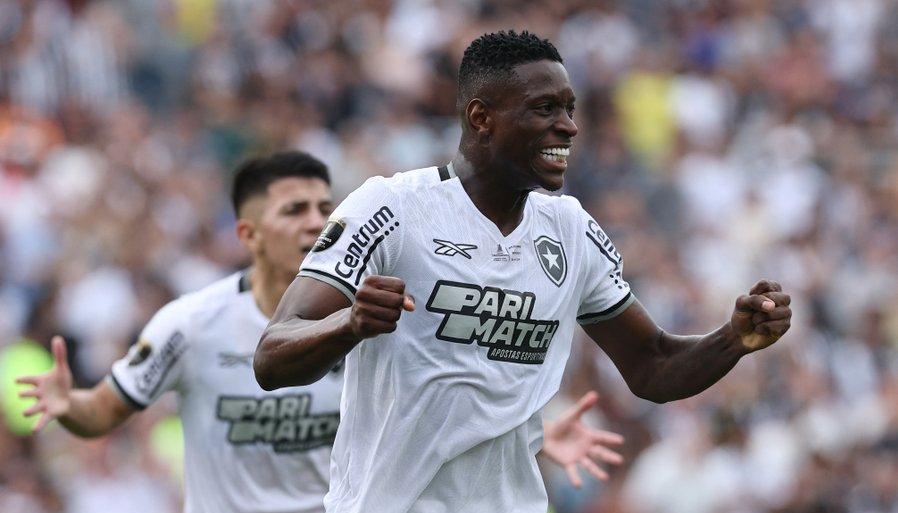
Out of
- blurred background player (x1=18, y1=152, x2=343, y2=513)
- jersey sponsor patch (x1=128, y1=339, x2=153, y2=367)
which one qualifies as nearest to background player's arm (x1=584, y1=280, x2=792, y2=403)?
→ blurred background player (x1=18, y1=152, x2=343, y2=513)

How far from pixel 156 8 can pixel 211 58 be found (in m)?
1.27

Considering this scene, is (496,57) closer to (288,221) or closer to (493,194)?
(493,194)

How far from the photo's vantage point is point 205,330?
756 centimetres

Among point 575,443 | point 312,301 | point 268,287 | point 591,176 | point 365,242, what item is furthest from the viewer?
point 591,176

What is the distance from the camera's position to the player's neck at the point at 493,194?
18.5 ft

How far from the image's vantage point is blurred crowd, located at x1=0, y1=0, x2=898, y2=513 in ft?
41.0

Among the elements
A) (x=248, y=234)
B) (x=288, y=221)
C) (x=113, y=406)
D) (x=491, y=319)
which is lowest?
(x=113, y=406)

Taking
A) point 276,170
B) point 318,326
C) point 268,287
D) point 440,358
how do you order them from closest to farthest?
point 318,326
point 440,358
point 268,287
point 276,170

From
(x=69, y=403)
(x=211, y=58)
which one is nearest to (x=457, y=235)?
(x=69, y=403)

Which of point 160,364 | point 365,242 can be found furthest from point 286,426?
point 365,242

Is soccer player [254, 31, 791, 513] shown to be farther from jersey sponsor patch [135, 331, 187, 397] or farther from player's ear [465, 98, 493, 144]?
jersey sponsor patch [135, 331, 187, 397]

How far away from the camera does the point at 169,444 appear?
12070mm

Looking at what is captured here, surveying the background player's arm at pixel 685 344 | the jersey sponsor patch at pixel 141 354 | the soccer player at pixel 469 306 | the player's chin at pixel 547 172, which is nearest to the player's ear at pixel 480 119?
the soccer player at pixel 469 306

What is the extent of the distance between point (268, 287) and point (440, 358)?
2.48 meters
